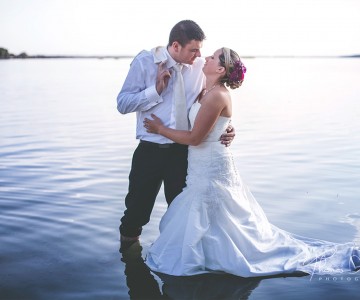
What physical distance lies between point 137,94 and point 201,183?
0.97 metres

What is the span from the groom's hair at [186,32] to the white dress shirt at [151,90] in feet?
0.82

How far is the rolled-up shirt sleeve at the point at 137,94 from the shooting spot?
505 centimetres

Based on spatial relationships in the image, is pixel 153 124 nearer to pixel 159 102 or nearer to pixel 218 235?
pixel 159 102

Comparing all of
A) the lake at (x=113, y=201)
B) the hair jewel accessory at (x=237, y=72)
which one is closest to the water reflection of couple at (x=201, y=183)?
the hair jewel accessory at (x=237, y=72)

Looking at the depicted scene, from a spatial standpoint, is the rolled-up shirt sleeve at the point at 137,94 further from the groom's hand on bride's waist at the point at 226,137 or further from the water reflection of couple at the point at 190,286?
the water reflection of couple at the point at 190,286

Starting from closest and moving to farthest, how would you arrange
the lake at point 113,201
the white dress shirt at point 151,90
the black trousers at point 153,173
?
the lake at point 113,201 < the white dress shirt at point 151,90 < the black trousers at point 153,173

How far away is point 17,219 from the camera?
265 inches

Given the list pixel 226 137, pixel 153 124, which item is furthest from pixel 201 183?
pixel 153 124

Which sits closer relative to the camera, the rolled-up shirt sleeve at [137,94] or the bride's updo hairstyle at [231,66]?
the bride's updo hairstyle at [231,66]

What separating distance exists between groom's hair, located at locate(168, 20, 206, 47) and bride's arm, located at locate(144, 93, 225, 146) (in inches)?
20.5

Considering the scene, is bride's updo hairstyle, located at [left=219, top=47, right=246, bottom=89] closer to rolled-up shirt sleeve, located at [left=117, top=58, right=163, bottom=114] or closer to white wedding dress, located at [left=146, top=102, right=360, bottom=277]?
white wedding dress, located at [left=146, top=102, right=360, bottom=277]

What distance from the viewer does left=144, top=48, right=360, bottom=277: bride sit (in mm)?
4879

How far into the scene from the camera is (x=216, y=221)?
5027mm

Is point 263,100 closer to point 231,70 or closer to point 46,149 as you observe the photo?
point 46,149
